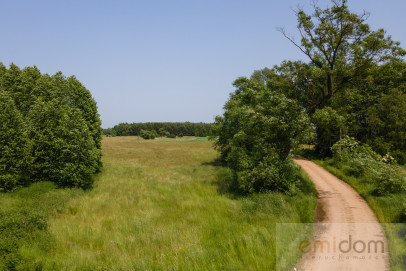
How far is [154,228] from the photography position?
40.2 ft

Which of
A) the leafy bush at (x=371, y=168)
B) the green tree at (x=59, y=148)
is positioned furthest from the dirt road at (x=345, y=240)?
the green tree at (x=59, y=148)

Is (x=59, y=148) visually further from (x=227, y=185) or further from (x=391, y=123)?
(x=391, y=123)

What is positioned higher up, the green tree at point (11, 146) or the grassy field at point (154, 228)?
the green tree at point (11, 146)

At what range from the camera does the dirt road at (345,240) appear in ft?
24.8

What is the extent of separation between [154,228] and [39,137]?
1676 centimetres

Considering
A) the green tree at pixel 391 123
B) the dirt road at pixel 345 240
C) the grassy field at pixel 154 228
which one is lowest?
the grassy field at pixel 154 228

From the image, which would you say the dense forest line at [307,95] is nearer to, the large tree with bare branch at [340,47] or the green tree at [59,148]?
the large tree with bare branch at [340,47]

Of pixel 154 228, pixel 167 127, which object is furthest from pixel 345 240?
pixel 167 127

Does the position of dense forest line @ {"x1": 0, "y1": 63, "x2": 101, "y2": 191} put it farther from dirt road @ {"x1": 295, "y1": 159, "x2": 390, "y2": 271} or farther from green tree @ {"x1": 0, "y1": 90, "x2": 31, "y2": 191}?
dirt road @ {"x1": 295, "y1": 159, "x2": 390, "y2": 271}

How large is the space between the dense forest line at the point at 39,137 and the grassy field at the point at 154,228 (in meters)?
1.87

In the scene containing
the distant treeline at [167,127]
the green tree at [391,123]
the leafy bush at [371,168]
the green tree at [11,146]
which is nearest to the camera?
the leafy bush at [371,168]

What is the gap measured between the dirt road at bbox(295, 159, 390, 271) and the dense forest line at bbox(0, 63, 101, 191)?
20.3 m

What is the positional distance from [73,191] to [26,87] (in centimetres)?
1397

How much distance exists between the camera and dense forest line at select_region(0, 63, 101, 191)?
1906 centimetres
